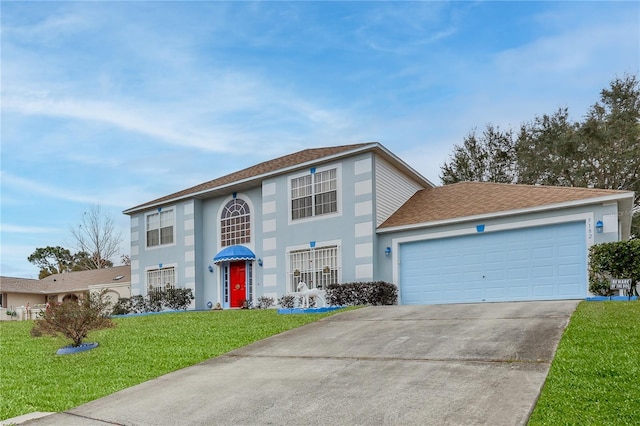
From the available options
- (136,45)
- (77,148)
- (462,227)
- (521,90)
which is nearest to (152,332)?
(136,45)

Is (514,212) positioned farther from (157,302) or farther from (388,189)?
(157,302)

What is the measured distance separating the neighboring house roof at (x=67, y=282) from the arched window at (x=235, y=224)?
15422 mm

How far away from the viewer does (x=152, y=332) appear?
12.6 metres

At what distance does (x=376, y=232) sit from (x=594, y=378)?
1121cm

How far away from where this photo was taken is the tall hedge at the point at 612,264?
12.5m

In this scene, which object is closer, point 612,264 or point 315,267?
point 612,264

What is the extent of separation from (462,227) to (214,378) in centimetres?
1040

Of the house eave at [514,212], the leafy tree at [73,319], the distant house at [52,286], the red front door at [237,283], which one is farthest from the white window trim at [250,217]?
the distant house at [52,286]

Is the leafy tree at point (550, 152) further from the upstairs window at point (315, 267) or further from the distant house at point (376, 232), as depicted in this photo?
the upstairs window at point (315, 267)

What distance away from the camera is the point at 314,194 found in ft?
60.1

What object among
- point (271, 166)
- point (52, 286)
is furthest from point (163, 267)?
point (52, 286)

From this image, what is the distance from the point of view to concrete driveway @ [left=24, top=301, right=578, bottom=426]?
5.42 metres

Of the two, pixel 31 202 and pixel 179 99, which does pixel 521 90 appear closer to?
pixel 179 99

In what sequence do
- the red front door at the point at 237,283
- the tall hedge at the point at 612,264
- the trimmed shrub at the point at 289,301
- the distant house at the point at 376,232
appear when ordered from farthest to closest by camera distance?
the red front door at the point at 237,283, the trimmed shrub at the point at 289,301, the distant house at the point at 376,232, the tall hedge at the point at 612,264
